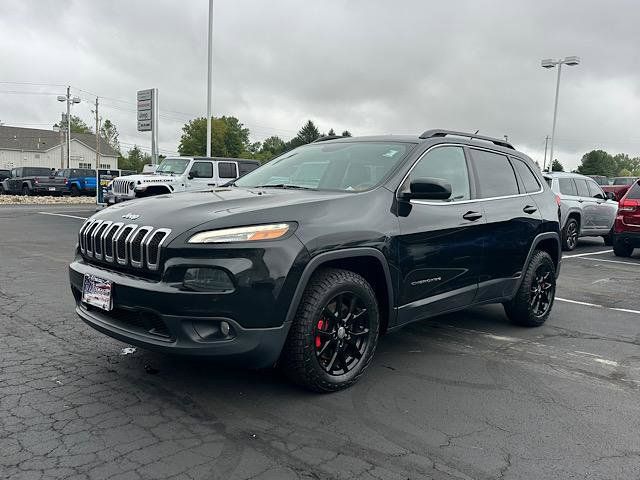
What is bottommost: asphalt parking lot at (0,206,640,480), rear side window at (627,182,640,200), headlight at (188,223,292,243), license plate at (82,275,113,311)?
asphalt parking lot at (0,206,640,480)

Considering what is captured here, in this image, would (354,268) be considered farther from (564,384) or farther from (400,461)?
(564,384)

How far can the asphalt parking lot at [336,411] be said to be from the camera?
106 inches

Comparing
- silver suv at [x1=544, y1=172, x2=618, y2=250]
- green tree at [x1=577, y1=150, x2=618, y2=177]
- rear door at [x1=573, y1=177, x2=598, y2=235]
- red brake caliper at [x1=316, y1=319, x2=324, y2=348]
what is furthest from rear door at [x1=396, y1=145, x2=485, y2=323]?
green tree at [x1=577, y1=150, x2=618, y2=177]

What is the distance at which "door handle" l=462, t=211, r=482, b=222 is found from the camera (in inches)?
175

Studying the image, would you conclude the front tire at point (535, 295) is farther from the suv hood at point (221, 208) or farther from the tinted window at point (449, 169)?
the suv hood at point (221, 208)

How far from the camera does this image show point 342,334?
355 centimetres

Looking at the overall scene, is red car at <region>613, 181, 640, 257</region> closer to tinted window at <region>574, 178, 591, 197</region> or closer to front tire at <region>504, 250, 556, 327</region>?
tinted window at <region>574, 178, 591, 197</region>

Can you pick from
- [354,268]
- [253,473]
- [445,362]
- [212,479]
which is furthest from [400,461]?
[445,362]

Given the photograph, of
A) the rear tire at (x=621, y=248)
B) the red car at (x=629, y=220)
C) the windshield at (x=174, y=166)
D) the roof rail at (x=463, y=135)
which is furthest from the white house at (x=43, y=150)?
the roof rail at (x=463, y=135)

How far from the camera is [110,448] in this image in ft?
9.16

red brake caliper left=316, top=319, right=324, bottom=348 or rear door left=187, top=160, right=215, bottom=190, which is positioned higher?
rear door left=187, top=160, right=215, bottom=190

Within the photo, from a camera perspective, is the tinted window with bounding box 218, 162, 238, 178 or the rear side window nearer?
the rear side window

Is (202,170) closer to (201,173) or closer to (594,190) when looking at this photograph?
(201,173)

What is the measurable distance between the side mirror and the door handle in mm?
636
